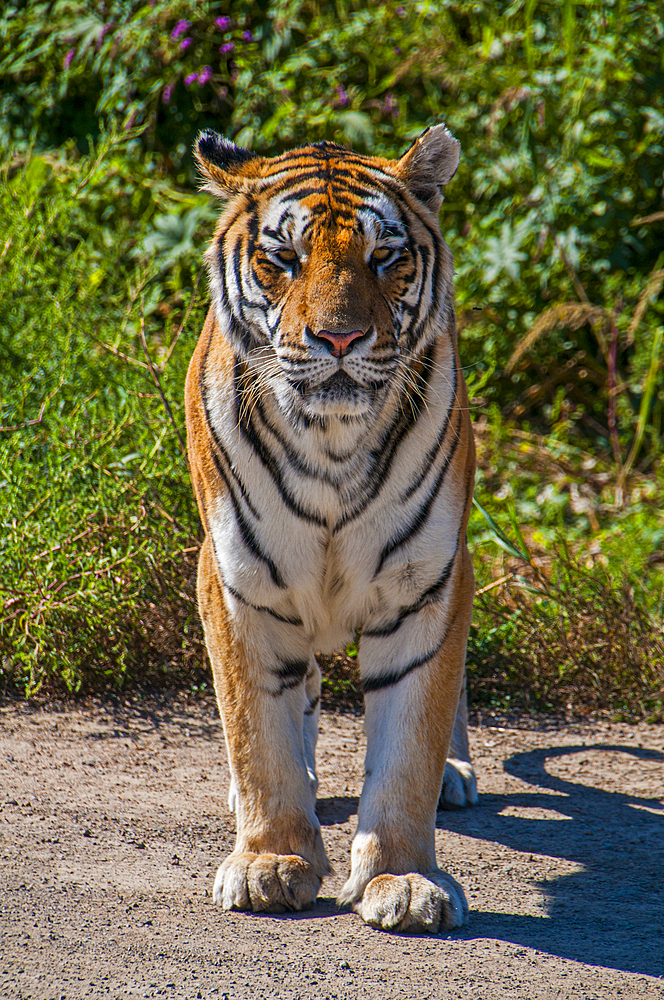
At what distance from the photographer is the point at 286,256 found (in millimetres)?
2256

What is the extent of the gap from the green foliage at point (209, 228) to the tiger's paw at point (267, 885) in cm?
136

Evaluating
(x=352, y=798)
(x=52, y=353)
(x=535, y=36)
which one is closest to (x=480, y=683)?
(x=352, y=798)

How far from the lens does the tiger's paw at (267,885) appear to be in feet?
A: 7.04

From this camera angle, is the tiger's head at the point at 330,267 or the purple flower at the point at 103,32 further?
the purple flower at the point at 103,32

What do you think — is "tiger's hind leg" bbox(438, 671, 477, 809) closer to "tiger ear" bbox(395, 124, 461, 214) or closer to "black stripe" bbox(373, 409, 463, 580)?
"black stripe" bbox(373, 409, 463, 580)

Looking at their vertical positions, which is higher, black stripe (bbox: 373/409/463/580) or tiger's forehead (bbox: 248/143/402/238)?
tiger's forehead (bbox: 248/143/402/238)

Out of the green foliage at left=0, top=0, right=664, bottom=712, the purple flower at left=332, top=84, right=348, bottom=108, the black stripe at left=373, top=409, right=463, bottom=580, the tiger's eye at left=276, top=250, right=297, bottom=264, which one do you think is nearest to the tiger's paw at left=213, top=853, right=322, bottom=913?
the black stripe at left=373, top=409, right=463, bottom=580

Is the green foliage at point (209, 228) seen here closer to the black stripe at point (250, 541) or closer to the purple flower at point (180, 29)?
the purple flower at point (180, 29)

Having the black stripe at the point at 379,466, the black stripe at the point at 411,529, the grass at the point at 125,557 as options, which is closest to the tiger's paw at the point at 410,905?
the black stripe at the point at 411,529

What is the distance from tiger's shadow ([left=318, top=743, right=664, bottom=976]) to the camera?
2.06 meters

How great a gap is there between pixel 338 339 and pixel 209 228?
363 cm

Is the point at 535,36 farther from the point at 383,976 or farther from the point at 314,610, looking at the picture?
the point at 383,976

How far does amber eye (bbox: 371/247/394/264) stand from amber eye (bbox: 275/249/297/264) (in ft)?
0.55

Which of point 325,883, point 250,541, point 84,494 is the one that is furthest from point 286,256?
point 84,494
